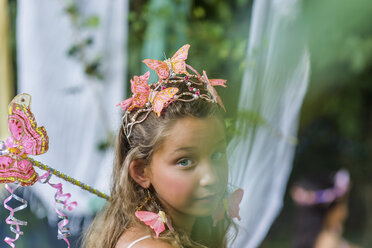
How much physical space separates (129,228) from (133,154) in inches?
6.8

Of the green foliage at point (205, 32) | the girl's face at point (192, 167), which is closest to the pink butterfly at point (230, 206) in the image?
the girl's face at point (192, 167)

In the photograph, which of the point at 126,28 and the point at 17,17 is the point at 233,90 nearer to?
the point at 126,28

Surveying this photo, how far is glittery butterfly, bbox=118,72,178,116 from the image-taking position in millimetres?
1167

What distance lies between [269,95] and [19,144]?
88 cm

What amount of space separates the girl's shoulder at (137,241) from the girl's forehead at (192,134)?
0.20 metres

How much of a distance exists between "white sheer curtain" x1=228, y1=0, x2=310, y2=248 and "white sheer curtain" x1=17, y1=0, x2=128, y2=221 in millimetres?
804

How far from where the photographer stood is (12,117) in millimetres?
1112

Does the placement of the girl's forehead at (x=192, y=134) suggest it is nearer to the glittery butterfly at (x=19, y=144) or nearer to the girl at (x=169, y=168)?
the girl at (x=169, y=168)

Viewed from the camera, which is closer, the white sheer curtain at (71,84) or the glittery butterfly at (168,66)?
the glittery butterfly at (168,66)

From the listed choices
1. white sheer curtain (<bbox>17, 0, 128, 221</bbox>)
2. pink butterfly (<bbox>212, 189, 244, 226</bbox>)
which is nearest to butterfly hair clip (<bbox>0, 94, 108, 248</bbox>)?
pink butterfly (<bbox>212, 189, 244, 226</bbox>)

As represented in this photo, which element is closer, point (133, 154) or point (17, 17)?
point (133, 154)

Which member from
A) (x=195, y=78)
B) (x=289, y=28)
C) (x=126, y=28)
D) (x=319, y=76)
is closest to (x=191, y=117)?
(x=195, y=78)

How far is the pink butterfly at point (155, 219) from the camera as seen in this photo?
112cm

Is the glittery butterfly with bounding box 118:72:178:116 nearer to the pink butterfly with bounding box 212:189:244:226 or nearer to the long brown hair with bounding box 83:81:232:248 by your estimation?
the long brown hair with bounding box 83:81:232:248
